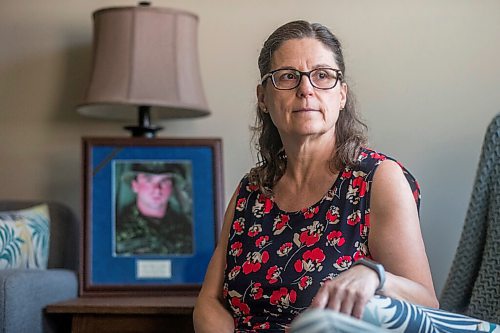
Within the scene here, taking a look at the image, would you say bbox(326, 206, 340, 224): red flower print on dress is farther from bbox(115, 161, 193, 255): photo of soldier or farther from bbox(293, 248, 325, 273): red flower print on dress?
bbox(115, 161, 193, 255): photo of soldier

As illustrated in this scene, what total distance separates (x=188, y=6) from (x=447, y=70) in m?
0.85

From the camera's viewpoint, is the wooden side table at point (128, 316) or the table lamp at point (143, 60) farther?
the table lamp at point (143, 60)

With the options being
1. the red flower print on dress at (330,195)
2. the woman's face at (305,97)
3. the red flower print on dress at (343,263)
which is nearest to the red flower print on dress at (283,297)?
the red flower print on dress at (343,263)

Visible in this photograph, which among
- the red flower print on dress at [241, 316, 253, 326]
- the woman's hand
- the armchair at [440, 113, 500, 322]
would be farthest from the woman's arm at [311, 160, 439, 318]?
the armchair at [440, 113, 500, 322]

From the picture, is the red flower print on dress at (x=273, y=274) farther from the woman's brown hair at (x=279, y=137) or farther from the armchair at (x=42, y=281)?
the armchair at (x=42, y=281)

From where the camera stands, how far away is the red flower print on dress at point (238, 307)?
181cm

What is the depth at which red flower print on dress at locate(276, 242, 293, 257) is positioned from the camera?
5.77 ft

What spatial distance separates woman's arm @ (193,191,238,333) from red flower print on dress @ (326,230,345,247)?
0.30 metres

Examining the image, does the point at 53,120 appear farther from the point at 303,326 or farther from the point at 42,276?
the point at 303,326

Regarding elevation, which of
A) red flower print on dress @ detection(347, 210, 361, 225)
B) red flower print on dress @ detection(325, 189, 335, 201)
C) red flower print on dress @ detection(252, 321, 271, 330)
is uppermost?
red flower print on dress @ detection(325, 189, 335, 201)

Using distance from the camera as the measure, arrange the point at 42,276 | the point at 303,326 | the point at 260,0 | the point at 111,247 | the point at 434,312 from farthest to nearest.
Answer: the point at 260,0
the point at 111,247
the point at 42,276
the point at 434,312
the point at 303,326

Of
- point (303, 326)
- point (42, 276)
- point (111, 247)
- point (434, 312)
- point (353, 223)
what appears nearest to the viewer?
point (303, 326)

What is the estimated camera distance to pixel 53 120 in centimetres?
285

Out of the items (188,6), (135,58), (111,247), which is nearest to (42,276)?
(111,247)
